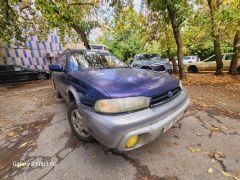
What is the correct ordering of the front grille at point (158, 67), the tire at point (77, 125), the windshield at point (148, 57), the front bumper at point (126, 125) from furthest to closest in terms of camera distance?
the windshield at point (148, 57), the front grille at point (158, 67), the tire at point (77, 125), the front bumper at point (126, 125)

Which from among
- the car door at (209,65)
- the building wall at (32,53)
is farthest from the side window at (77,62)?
the car door at (209,65)

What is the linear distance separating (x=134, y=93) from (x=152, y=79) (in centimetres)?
61

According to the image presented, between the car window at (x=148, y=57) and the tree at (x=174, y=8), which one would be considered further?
the car window at (x=148, y=57)

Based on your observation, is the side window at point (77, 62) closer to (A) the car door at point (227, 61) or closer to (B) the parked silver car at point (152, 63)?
(B) the parked silver car at point (152, 63)

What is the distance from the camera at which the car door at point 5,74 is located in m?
10.4

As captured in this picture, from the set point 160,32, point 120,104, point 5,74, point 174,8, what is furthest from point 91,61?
point 5,74

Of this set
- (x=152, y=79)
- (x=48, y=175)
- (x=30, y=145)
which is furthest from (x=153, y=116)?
(x=30, y=145)

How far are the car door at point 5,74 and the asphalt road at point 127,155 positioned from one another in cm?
874

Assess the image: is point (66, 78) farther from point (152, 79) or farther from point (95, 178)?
point (95, 178)

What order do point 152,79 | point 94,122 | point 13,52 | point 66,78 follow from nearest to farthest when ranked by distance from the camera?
point 94,122, point 152,79, point 66,78, point 13,52

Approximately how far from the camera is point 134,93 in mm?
1938

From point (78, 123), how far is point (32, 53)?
13.8 meters

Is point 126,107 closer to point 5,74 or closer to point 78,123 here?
point 78,123

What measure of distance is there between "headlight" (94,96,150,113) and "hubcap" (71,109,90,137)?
77cm
